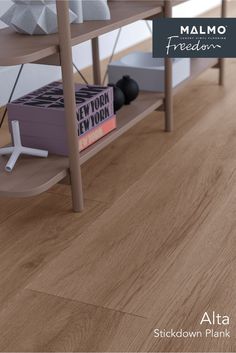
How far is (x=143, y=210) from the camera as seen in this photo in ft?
5.22

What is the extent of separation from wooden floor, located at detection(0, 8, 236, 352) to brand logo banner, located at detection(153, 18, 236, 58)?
343 mm

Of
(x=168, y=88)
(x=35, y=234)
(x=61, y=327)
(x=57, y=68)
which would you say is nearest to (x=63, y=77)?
(x=35, y=234)

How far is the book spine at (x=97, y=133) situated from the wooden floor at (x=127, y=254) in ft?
0.48

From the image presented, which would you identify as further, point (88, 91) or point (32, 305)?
point (88, 91)

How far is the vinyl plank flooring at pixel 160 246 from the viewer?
4.06ft

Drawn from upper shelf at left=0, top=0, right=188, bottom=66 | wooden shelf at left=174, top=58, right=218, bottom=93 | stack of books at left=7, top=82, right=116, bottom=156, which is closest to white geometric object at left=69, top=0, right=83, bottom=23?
upper shelf at left=0, top=0, right=188, bottom=66

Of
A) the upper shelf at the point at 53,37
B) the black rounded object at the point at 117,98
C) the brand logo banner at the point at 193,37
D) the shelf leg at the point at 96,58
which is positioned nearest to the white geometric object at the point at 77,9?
the upper shelf at the point at 53,37

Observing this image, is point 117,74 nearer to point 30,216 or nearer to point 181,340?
point 30,216

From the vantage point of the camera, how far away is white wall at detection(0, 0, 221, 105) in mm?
2410

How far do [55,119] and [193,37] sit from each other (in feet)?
2.60

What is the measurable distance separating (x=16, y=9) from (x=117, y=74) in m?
0.73

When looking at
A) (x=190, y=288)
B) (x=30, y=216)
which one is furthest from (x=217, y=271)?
(x=30, y=216)

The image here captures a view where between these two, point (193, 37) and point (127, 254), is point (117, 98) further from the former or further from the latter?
point (127, 254)

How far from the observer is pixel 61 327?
1.14 meters
